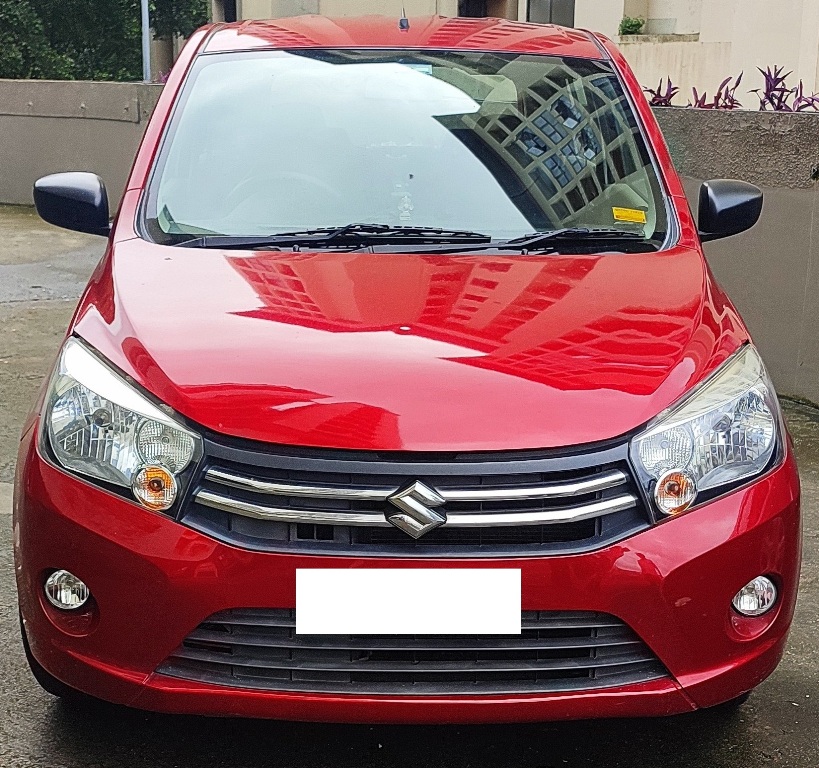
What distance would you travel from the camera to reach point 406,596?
2.31m

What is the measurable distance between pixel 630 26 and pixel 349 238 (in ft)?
47.2

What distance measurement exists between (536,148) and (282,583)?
1735mm

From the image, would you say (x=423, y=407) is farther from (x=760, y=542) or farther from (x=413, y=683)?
(x=760, y=542)

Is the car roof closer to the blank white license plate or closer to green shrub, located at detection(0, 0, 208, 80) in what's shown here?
the blank white license plate

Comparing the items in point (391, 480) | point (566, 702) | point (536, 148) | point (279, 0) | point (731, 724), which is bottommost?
point (279, 0)

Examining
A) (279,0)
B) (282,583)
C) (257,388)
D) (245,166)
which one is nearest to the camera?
(282,583)

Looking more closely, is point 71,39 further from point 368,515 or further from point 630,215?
point 368,515

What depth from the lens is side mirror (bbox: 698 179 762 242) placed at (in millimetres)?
3686

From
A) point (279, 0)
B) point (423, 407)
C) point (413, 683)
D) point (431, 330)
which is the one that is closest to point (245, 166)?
point (431, 330)

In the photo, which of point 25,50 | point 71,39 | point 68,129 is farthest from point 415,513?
point 71,39

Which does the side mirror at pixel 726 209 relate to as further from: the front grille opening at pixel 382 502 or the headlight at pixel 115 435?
the headlight at pixel 115 435

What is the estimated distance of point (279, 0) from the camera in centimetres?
2327

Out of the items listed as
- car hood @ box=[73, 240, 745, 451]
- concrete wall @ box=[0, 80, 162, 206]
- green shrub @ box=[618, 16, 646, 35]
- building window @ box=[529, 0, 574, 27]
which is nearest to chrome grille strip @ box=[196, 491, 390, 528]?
car hood @ box=[73, 240, 745, 451]

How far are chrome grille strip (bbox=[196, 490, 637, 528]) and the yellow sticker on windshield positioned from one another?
1.25 metres
